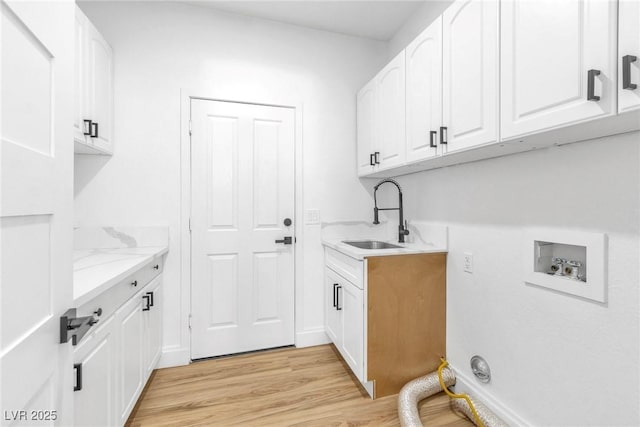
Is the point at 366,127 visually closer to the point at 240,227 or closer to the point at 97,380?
the point at 240,227

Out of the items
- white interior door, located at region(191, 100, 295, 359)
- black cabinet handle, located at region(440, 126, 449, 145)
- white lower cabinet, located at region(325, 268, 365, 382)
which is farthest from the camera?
→ white interior door, located at region(191, 100, 295, 359)

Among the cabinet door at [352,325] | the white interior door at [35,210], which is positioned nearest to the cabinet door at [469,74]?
the cabinet door at [352,325]

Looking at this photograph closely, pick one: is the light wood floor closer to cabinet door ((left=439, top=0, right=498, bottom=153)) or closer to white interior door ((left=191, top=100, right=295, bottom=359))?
white interior door ((left=191, top=100, right=295, bottom=359))

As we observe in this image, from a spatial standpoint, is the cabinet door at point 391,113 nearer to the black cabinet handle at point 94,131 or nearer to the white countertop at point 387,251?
the white countertop at point 387,251

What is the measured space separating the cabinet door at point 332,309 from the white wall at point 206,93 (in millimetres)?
100

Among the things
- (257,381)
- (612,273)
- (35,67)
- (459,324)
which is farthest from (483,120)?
(257,381)

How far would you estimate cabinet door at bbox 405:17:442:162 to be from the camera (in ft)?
5.28

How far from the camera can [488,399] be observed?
162cm

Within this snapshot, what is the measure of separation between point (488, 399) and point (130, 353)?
1.97m

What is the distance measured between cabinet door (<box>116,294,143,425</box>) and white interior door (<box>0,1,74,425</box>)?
31.4 inches

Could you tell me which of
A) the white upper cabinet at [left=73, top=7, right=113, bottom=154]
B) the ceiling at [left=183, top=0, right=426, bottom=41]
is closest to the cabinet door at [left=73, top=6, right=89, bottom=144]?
the white upper cabinet at [left=73, top=7, right=113, bottom=154]

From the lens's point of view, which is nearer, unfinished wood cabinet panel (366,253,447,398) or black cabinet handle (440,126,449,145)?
black cabinet handle (440,126,449,145)

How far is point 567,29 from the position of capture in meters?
0.98

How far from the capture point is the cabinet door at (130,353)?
4.63 ft
